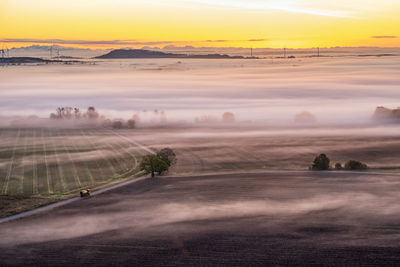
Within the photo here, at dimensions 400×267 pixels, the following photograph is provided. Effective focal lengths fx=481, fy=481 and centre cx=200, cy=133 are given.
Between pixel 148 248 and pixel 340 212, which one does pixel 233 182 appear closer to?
pixel 340 212

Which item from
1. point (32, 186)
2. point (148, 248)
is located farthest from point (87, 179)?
point (148, 248)

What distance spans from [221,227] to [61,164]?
82.0 meters

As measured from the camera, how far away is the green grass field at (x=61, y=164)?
115 metres

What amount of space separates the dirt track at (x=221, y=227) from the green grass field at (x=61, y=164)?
61.7ft

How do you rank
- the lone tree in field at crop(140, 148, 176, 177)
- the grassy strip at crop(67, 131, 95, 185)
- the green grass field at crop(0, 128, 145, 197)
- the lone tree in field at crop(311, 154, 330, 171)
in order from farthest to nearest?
the lone tree in field at crop(311, 154, 330, 171)
the grassy strip at crop(67, 131, 95, 185)
the lone tree in field at crop(140, 148, 176, 177)
the green grass field at crop(0, 128, 145, 197)

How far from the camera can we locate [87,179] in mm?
121188

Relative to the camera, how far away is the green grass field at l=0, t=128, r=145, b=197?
376 ft

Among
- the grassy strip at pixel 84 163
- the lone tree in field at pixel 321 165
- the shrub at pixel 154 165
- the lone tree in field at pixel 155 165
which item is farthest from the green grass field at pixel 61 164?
the lone tree in field at pixel 321 165

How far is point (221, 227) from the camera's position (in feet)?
248

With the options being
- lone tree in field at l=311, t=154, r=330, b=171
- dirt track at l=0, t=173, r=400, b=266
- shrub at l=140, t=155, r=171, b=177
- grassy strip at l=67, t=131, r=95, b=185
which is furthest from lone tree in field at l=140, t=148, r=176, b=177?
lone tree in field at l=311, t=154, r=330, b=171

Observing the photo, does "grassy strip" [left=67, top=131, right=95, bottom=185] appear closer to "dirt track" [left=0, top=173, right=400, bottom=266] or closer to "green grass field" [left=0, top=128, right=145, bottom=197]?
"green grass field" [left=0, top=128, right=145, bottom=197]

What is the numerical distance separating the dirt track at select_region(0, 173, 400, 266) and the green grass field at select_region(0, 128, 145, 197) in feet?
61.7

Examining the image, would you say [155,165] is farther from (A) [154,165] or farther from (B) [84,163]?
(B) [84,163]

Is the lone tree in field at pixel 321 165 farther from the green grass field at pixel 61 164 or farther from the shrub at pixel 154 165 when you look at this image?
the green grass field at pixel 61 164
